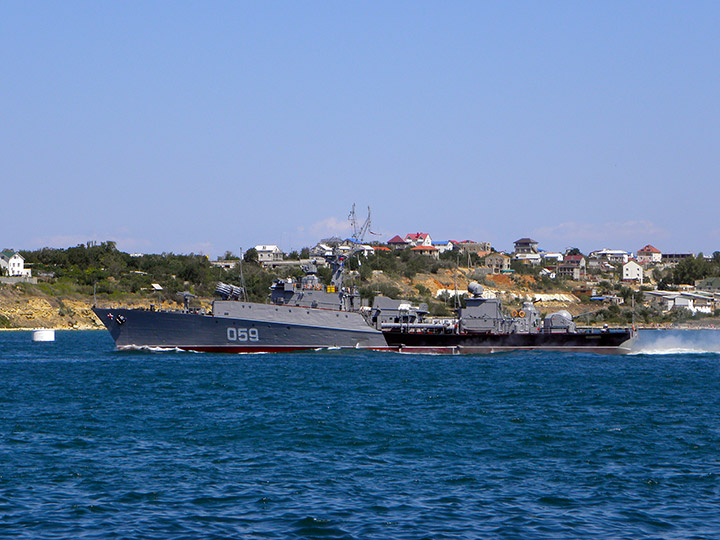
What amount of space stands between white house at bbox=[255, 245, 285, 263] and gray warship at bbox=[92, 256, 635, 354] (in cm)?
8364

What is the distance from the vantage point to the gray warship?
1897 inches

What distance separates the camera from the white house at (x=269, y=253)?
452ft

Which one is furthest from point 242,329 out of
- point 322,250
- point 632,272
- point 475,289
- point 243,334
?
point 632,272

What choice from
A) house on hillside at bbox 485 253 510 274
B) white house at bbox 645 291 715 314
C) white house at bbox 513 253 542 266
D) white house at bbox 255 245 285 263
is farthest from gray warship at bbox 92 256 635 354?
white house at bbox 513 253 542 266

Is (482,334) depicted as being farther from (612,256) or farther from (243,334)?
(612,256)

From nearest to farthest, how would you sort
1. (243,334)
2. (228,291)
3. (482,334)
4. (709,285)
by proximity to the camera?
(243,334)
(228,291)
(482,334)
(709,285)

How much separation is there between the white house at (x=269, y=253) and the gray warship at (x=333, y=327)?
274 ft

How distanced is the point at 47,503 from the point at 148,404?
1253 cm

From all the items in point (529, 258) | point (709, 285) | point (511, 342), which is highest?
point (529, 258)

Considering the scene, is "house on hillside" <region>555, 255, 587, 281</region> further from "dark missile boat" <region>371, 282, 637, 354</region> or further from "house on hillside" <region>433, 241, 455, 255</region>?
"dark missile boat" <region>371, 282, 637, 354</region>

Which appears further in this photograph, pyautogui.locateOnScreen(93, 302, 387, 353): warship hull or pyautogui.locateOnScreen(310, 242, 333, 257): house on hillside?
pyautogui.locateOnScreen(310, 242, 333, 257): house on hillside

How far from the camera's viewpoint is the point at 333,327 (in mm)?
49000

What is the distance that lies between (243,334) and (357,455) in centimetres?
2893

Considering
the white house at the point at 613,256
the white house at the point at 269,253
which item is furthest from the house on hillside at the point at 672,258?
the white house at the point at 269,253
